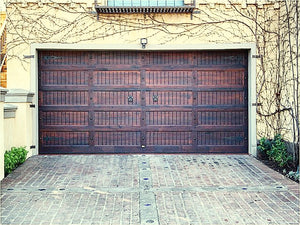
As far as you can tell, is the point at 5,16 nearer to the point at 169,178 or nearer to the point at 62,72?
the point at 62,72

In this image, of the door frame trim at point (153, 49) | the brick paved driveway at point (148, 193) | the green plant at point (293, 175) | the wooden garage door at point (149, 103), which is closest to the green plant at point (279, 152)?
the brick paved driveway at point (148, 193)

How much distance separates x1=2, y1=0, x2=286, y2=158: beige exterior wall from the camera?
Answer: 7.68m

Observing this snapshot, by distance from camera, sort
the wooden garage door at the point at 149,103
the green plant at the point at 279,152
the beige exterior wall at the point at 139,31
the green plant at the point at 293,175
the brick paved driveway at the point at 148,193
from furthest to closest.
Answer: the wooden garage door at the point at 149,103 < the beige exterior wall at the point at 139,31 < the green plant at the point at 279,152 < the green plant at the point at 293,175 < the brick paved driveway at the point at 148,193

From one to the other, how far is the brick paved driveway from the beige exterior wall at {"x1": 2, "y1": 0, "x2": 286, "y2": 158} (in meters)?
1.75

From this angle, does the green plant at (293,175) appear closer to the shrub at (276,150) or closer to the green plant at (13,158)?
the shrub at (276,150)

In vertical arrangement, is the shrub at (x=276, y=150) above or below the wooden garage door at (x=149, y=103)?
below

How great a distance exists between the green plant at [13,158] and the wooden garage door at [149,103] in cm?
88

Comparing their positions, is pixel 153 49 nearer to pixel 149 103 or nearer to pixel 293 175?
pixel 149 103

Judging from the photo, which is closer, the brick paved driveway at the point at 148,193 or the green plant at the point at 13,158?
the brick paved driveway at the point at 148,193

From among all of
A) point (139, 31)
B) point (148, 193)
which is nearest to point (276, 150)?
point (148, 193)

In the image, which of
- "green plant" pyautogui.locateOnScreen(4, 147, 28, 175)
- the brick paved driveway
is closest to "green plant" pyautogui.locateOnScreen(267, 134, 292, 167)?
the brick paved driveway

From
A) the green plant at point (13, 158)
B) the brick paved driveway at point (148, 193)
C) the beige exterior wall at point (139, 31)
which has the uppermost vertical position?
the beige exterior wall at point (139, 31)

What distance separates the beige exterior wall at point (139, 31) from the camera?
768 cm

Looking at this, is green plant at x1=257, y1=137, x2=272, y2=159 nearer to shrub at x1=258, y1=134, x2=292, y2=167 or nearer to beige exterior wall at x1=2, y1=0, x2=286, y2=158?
shrub at x1=258, y1=134, x2=292, y2=167
